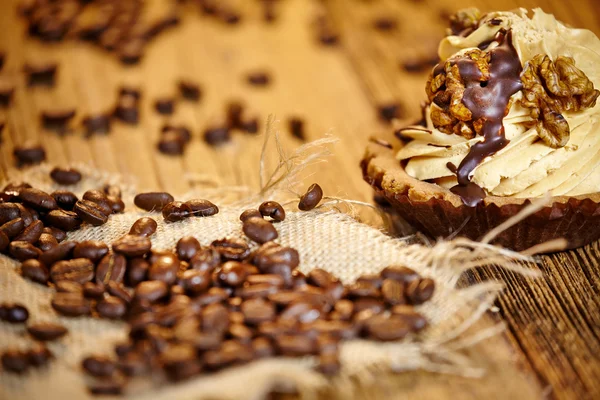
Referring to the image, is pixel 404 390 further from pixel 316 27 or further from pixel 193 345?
pixel 316 27

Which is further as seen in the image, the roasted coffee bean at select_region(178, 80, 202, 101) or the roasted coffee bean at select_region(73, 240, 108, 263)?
the roasted coffee bean at select_region(178, 80, 202, 101)

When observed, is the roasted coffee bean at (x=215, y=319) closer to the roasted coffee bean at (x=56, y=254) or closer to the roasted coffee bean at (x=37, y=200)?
the roasted coffee bean at (x=56, y=254)

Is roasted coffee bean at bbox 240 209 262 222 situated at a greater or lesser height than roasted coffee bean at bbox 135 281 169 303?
greater

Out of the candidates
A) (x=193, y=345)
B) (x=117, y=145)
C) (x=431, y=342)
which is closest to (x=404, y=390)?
(x=431, y=342)

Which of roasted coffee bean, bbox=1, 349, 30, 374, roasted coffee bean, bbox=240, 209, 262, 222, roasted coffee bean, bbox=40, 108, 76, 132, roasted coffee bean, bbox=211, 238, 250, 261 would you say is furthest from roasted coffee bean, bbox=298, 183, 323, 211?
roasted coffee bean, bbox=40, 108, 76, 132

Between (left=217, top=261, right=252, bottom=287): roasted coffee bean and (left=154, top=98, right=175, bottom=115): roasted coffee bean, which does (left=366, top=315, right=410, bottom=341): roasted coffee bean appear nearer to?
(left=217, top=261, right=252, bottom=287): roasted coffee bean

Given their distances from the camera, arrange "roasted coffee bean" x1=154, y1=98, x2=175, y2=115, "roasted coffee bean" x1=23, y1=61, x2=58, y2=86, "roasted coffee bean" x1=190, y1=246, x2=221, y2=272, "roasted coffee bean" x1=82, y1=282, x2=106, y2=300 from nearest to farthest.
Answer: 1. "roasted coffee bean" x1=82, y1=282, x2=106, y2=300
2. "roasted coffee bean" x1=190, y1=246, x2=221, y2=272
3. "roasted coffee bean" x1=154, y1=98, x2=175, y2=115
4. "roasted coffee bean" x1=23, y1=61, x2=58, y2=86

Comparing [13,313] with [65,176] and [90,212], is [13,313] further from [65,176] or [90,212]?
[65,176]
